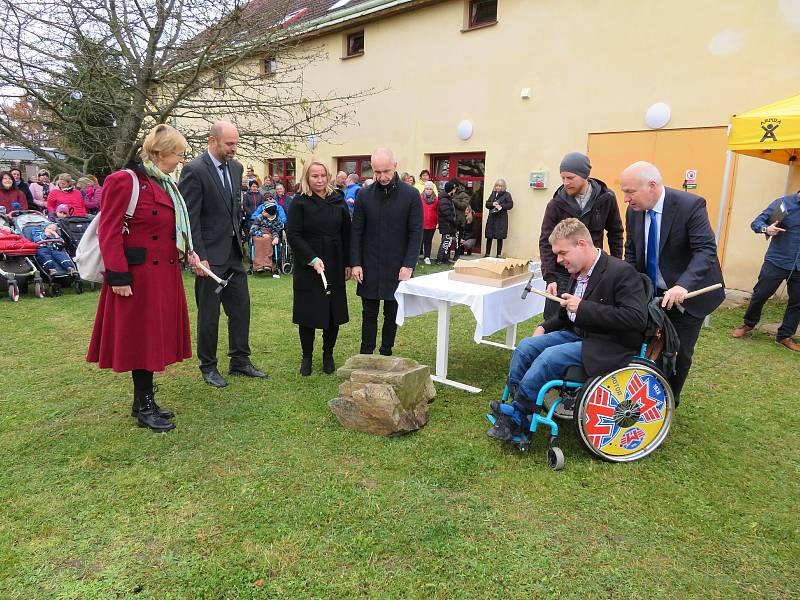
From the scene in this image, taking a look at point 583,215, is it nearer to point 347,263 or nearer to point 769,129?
point 347,263

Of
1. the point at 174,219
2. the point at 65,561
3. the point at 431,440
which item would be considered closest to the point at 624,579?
the point at 431,440

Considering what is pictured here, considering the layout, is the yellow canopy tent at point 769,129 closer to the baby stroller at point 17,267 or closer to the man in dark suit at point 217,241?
the man in dark suit at point 217,241

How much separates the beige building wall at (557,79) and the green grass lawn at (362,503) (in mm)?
5479

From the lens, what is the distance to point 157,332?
343 centimetres

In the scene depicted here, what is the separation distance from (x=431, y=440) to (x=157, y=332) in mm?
1900

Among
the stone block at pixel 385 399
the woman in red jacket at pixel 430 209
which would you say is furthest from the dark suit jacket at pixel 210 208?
the woman in red jacket at pixel 430 209

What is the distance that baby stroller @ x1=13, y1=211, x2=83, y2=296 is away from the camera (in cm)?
805

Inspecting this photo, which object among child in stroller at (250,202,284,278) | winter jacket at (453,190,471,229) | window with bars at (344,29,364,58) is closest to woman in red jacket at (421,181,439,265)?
winter jacket at (453,190,471,229)

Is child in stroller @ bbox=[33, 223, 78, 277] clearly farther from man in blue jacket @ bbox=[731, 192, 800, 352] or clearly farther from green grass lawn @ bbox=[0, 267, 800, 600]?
man in blue jacket @ bbox=[731, 192, 800, 352]

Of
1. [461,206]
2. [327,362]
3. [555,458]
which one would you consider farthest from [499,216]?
[555,458]

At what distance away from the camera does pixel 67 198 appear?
31.4ft

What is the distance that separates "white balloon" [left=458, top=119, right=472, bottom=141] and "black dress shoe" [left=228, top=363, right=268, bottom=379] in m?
8.36

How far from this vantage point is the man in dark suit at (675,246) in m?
3.38

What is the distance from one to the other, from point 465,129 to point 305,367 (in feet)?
27.1
